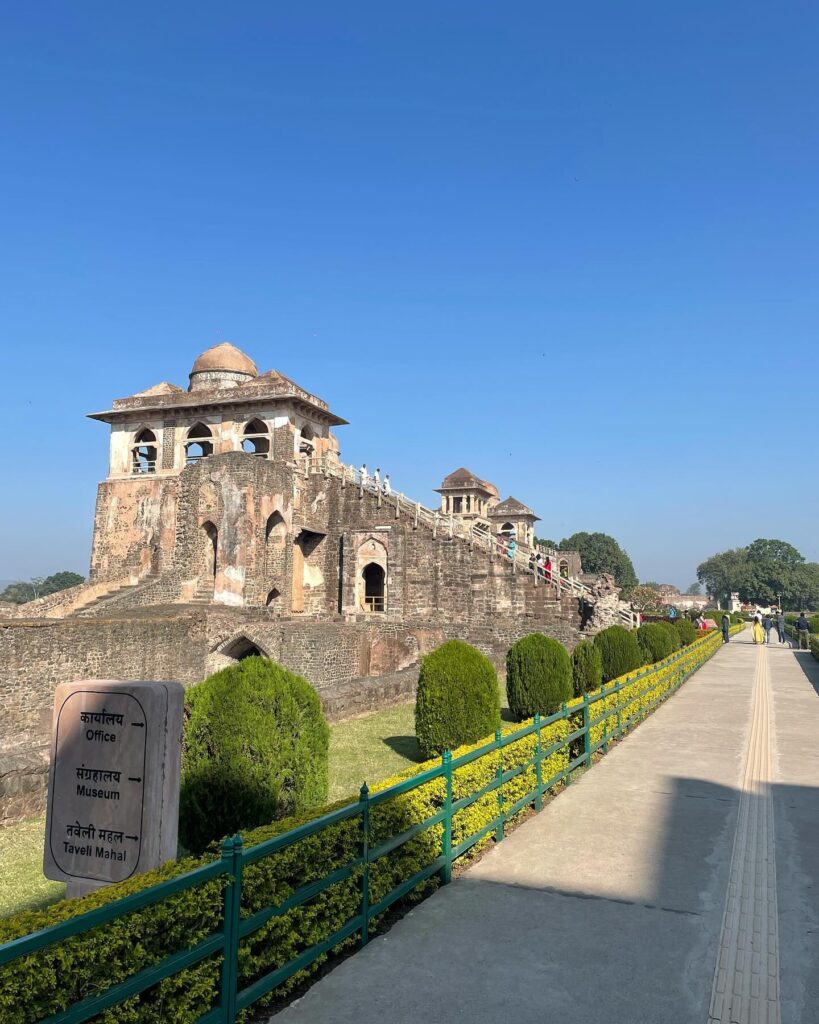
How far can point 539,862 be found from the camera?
5.99 metres

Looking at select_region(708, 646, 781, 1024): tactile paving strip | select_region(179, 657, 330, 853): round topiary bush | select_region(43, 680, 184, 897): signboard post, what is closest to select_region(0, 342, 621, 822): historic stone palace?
select_region(179, 657, 330, 853): round topiary bush

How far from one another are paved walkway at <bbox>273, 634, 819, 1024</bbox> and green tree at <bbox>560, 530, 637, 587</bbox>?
308 feet

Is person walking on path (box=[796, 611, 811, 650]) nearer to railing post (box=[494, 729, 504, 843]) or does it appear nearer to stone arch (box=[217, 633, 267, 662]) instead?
stone arch (box=[217, 633, 267, 662])

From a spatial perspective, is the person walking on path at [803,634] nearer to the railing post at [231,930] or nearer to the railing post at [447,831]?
the railing post at [447,831]

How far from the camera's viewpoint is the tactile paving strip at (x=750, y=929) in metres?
3.81

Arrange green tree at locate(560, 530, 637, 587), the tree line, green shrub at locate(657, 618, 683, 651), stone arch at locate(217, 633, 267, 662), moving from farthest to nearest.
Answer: the tree line
green tree at locate(560, 530, 637, 587)
stone arch at locate(217, 633, 267, 662)
green shrub at locate(657, 618, 683, 651)

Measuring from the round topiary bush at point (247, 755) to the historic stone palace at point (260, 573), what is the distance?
7.25 metres

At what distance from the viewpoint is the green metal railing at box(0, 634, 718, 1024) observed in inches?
106

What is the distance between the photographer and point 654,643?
1973 cm

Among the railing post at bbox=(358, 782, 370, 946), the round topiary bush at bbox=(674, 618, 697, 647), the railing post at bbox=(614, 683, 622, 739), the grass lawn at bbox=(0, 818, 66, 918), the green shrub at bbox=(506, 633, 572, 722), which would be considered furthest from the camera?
the round topiary bush at bbox=(674, 618, 697, 647)

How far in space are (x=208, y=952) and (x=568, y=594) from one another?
23.4m

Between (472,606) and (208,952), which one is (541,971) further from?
(472,606)

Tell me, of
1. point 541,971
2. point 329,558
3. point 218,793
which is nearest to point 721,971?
point 541,971

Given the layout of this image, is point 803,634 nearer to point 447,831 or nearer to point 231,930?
point 447,831
